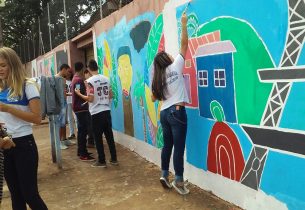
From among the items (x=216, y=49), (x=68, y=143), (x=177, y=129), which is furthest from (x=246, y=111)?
(x=68, y=143)

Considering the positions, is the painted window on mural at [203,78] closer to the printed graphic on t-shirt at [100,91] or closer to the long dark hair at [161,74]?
the long dark hair at [161,74]

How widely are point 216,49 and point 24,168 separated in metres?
2.44

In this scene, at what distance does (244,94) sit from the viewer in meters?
4.16

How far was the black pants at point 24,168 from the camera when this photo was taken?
3.40 metres

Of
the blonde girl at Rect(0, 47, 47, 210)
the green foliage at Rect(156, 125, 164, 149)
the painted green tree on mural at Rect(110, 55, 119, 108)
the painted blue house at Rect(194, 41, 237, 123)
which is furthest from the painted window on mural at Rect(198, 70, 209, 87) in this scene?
the painted green tree on mural at Rect(110, 55, 119, 108)

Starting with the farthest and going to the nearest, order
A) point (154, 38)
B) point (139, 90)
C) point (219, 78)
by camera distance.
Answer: point (139, 90)
point (154, 38)
point (219, 78)

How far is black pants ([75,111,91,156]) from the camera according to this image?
786 centimetres

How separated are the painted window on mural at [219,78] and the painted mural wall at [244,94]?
0.01 m

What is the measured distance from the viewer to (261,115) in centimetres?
392

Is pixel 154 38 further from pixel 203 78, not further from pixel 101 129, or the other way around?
pixel 101 129

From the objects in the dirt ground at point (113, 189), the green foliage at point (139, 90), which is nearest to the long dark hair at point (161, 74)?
the dirt ground at point (113, 189)

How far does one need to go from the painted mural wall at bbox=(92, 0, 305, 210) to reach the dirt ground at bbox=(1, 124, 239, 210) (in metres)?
0.41

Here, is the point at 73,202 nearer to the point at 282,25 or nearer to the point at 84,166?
the point at 84,166

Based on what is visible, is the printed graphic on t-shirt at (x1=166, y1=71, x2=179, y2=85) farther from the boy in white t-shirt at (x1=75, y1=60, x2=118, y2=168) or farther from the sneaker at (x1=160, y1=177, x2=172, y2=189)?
the boy in white t-shirt at (x1=75, y1=60, x2=118, y2=168)
